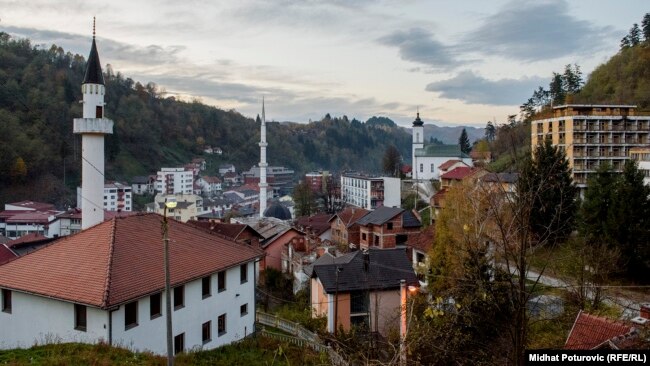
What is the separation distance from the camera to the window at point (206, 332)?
50.4 feet

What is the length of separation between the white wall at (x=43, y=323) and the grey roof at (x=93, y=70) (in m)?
13.0

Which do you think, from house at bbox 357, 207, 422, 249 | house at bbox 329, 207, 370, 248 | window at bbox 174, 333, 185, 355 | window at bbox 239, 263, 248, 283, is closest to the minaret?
window at bbox 239, 263, 248, 283

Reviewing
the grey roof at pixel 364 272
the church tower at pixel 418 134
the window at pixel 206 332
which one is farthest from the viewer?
the church tower at pixel 418 134

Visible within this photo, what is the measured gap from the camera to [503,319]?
507cm

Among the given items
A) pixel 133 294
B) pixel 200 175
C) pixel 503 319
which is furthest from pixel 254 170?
pixel 503 319

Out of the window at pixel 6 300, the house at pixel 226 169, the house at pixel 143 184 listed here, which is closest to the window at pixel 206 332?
the window at pixel 6 300

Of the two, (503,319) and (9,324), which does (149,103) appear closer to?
(9,324)

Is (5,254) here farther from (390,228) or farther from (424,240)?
(390,228)

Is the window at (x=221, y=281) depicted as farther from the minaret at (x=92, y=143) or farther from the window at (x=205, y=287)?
the minaret at (x=92, y=143)

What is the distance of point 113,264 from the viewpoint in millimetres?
12914

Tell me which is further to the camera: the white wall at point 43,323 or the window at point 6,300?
the window at point 6,300

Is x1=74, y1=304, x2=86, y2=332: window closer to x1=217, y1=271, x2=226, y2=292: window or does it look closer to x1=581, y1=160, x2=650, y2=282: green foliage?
x1=217, y1=271, x2=226, y2=292: window

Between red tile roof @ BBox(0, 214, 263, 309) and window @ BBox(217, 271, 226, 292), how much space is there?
1.21 ft

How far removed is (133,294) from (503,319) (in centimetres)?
996
